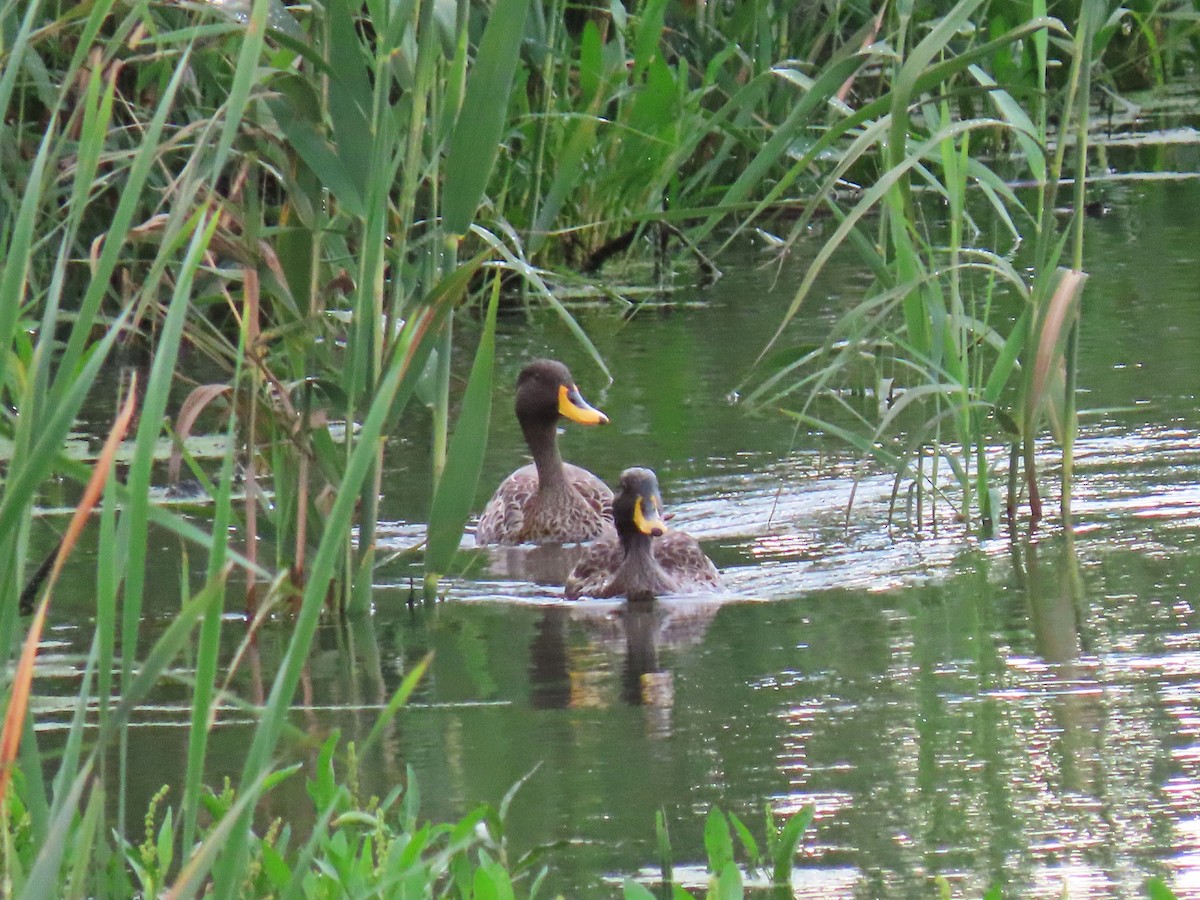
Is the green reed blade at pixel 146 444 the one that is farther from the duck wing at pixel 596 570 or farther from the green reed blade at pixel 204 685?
the duck wing at pixel 596 570

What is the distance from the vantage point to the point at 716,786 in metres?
4.27

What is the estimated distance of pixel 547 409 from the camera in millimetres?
8219

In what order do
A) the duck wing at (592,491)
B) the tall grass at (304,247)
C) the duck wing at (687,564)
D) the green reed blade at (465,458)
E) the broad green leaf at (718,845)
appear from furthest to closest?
the duck wing at (592,491) < the duck wing at (687,564) < the green reed blade at (465,458) < the tall grass at (304,247) < the broad green leaf at (718,845)

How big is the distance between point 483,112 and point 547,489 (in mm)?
3232

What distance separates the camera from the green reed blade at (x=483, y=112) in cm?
477

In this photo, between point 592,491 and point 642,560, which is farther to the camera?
point 592,491

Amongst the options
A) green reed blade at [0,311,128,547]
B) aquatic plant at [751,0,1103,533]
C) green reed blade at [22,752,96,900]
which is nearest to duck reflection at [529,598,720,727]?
aquatic plant at [751,0,1103,533]

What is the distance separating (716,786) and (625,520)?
100 inches

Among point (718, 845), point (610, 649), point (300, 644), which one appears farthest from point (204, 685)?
point (610, 649)

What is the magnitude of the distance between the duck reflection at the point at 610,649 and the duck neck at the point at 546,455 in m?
1.37

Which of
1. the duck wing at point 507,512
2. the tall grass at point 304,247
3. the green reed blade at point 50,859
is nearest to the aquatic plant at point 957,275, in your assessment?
the tall grass at point 304,247

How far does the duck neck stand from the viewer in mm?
8031

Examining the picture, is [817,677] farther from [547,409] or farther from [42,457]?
[547,409]

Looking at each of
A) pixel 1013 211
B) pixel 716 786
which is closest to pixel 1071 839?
pixel 716 786
